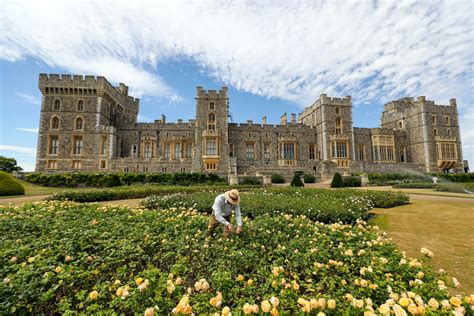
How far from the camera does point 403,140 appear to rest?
132ft

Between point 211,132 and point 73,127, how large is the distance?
19.2 metres

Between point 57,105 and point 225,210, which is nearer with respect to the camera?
point 225,210

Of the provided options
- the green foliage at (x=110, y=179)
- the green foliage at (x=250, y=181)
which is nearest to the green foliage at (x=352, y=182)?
the green foliage at (x=250, y=181)

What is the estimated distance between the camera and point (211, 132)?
99.3 feet

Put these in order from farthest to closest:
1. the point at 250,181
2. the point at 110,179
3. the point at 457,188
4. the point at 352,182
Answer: the point at 250,181
the point at 352,182
the point at 110,179
the point at 457,188

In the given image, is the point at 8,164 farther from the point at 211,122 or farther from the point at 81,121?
the point at 211,122

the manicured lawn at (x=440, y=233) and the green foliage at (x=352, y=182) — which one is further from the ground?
the green foliage at (x=352, y=182)

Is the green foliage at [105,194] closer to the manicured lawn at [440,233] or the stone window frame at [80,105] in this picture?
the manicured lawn at [440,233]

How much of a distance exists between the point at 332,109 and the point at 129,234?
37674mm

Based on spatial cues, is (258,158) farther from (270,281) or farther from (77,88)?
(270,281)

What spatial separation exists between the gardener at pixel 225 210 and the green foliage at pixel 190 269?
8.8 inches

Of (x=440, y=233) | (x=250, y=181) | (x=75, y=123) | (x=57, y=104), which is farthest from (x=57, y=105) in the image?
(x=440, y=233)

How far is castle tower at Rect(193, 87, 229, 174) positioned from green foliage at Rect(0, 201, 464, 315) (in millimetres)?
24770

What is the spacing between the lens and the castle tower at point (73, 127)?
95.7ft
